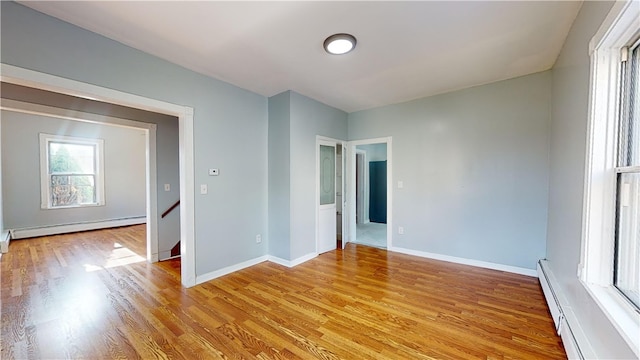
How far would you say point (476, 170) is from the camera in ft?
10.9

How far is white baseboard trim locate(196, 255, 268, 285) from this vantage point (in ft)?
9.48

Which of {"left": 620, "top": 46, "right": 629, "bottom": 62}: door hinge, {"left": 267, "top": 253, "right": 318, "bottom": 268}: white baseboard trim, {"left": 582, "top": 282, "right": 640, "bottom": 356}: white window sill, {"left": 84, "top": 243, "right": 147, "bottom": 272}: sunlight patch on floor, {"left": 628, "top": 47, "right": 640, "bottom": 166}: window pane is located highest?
{"left": 620, "top": 46, "right": 629, "bottom": 62}: door hinge

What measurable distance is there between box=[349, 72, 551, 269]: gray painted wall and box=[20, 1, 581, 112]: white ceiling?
43 centimetres

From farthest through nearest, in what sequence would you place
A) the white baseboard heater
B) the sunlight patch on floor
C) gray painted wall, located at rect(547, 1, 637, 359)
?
the sunlight patch on floor, the white baseboard heater, gray painted wall, located at rect(547, 1, 637, 359)

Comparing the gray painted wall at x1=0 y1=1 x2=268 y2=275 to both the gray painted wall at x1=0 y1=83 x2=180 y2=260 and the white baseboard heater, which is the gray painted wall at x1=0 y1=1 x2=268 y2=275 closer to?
the gray painted wall at x1=0 y1=83 x2=180 y2=260

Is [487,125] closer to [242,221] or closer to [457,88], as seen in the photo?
[457,88]

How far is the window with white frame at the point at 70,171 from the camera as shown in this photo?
16.9 ft

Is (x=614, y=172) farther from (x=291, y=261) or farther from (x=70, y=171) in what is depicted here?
(x=70, y=171)

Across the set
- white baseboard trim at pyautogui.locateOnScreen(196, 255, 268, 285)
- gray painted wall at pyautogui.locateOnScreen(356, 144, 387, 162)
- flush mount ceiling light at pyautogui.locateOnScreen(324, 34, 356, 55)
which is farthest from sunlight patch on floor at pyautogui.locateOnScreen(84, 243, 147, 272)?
gray painted wall at pyautogui.locateOnScreen(356, 144, 387, 162)

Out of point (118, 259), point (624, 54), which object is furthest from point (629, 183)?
point (118, 259)

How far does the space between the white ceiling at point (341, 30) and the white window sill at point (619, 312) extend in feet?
6.26

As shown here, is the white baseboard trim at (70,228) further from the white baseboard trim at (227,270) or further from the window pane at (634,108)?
the window pane at (634,108)

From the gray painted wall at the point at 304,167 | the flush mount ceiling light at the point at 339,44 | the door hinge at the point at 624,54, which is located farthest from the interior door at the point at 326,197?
the door hinge at the point at 624,54

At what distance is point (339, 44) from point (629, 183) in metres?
2.12
